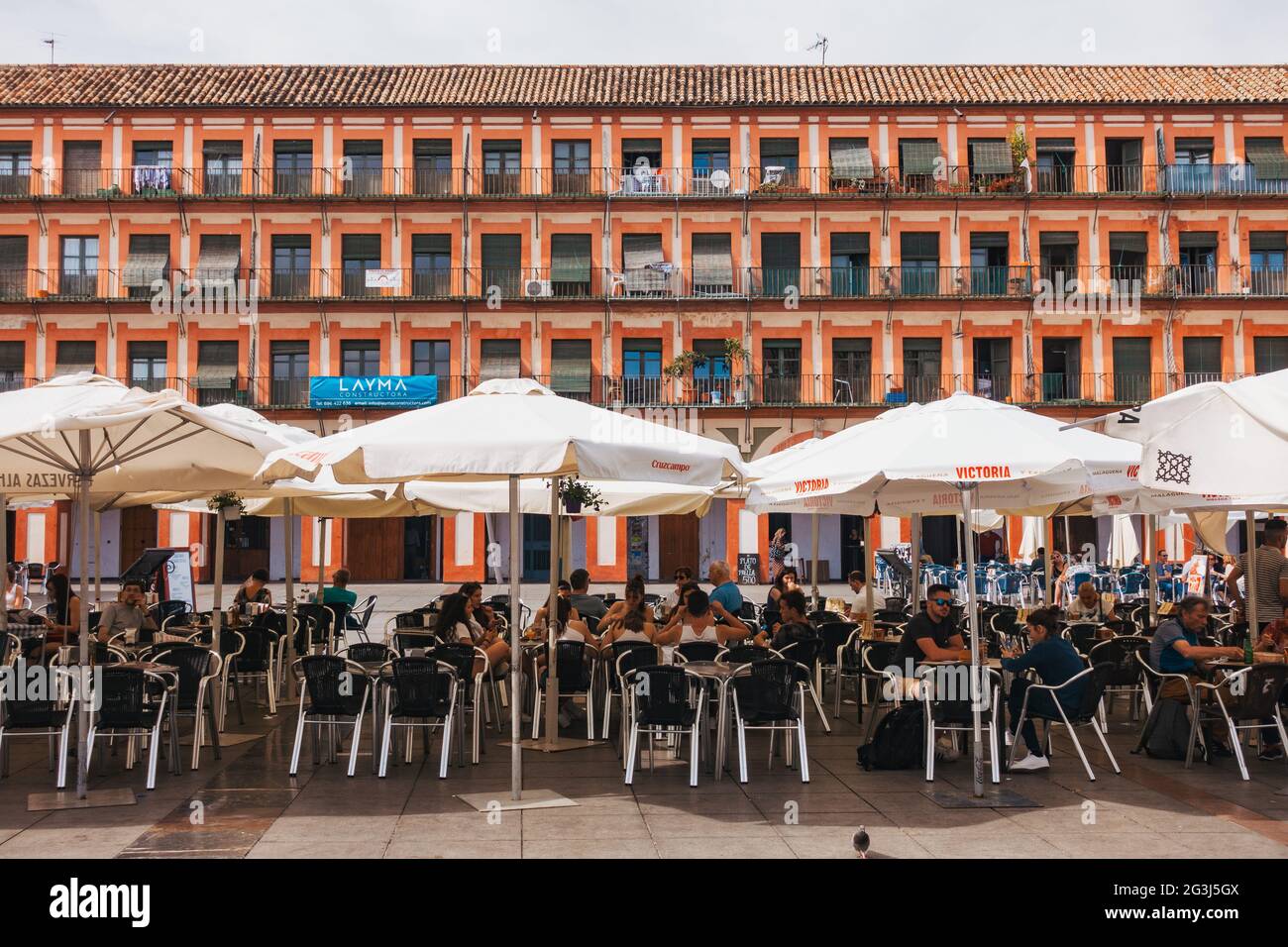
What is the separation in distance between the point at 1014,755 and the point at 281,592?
29280mm

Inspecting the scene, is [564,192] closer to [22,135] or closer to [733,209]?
[733,209]

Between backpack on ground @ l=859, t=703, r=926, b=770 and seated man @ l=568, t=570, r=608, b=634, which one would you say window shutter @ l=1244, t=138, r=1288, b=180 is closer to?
seated man @ l=568, t=570, r=608, b=634

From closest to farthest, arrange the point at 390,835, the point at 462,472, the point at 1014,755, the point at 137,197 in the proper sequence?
1. the point at 390,835
2. the point at 462,472
3. the point at 1014,755
4. the point at 137,197

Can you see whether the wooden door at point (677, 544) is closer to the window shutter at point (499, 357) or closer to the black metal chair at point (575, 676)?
the window shutter at point (499, 357)

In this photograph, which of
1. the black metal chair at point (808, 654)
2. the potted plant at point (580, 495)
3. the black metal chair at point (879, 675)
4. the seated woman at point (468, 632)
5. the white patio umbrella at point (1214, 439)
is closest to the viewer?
the white patio umbrella at point (1214, 439)

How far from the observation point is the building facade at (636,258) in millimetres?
41250

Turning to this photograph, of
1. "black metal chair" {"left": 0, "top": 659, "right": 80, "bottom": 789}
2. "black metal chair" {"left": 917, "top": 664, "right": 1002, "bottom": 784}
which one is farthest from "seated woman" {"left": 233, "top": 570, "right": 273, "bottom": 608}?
"black metal chair" {"left": 917, "top": 664, "right": 1002, "bottom": 784}

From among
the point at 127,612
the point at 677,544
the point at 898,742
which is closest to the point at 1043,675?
the point at 898,742

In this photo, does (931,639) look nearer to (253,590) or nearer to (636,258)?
(253,590)

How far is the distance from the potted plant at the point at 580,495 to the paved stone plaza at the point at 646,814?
15.2 ft

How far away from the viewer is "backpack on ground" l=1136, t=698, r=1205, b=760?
1080 cm

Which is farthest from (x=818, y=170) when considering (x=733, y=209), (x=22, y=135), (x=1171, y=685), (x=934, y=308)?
(x=1171, y=685)

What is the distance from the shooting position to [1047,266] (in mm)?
41844

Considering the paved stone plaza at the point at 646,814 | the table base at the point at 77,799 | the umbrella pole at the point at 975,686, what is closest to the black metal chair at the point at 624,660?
the paved stone plaza at the point at 646,814
